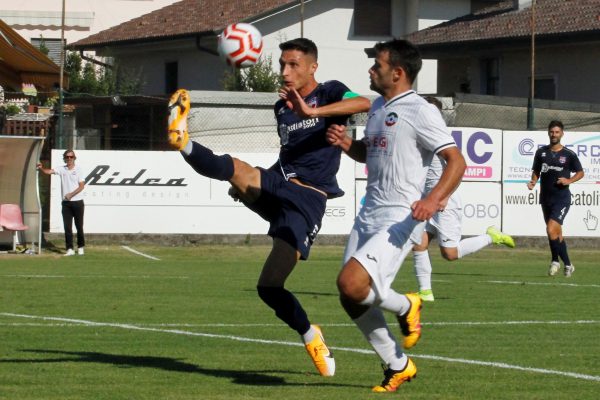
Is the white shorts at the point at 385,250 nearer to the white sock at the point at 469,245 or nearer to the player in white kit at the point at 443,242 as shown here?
the player in white kit at the point at 443,242

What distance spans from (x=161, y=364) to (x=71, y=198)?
16.2 metres

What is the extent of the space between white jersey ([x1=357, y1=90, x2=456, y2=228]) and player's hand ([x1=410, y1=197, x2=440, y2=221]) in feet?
1.11

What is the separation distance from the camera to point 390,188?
770 cm

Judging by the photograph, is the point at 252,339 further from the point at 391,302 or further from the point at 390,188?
the point at 390,188

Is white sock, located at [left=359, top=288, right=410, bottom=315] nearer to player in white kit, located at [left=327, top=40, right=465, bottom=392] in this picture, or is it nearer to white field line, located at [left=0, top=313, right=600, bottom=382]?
player in white kit, located at [left=327, top=40, right=465, bottom=392]

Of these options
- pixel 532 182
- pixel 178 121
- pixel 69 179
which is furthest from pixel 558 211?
pixel 178 121

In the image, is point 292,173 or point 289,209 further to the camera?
point 292,173

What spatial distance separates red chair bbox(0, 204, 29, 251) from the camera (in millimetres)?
24844

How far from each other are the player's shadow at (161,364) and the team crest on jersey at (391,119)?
1696 millimetres

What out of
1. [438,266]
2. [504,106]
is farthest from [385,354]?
[504,106]

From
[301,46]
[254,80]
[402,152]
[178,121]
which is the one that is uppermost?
[254,80]

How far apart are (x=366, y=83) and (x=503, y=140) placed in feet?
62.4

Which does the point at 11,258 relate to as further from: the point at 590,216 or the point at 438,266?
the point at 590,216

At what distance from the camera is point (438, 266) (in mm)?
22875
